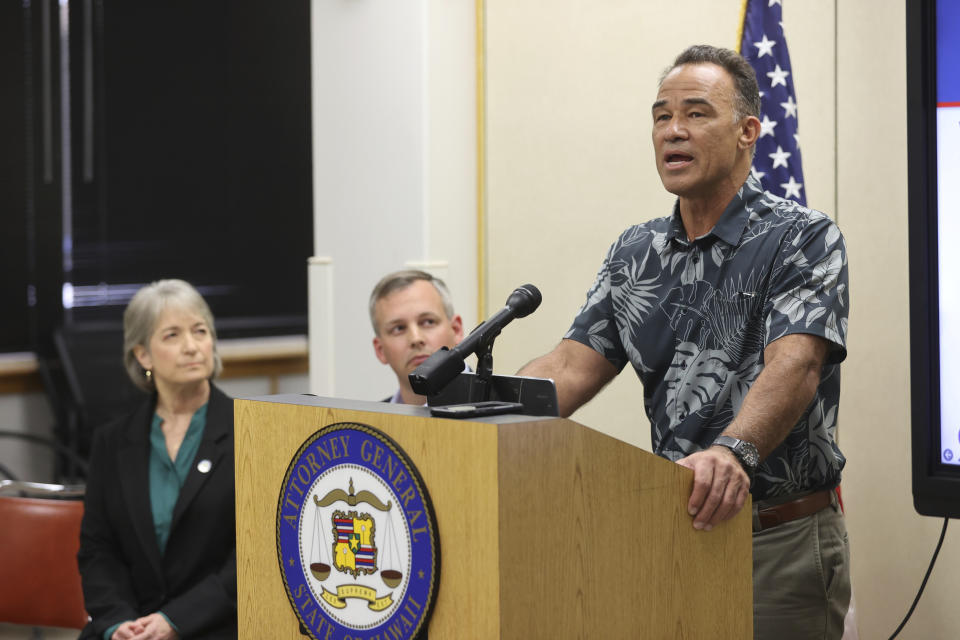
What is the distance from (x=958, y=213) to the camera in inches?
75.1

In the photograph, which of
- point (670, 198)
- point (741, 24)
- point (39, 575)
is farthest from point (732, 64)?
point (39, 575)

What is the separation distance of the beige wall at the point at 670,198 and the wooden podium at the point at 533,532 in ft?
6.46

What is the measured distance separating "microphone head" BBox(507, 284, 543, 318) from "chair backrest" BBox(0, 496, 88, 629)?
2042 millimetres

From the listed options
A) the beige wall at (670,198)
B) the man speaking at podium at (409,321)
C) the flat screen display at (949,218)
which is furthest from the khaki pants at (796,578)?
the beige wall at (670,198)

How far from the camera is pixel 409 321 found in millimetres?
2855

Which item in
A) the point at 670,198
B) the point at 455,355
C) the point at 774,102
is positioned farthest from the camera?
the point at 670,198

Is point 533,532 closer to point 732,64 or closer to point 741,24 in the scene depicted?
point 732,64

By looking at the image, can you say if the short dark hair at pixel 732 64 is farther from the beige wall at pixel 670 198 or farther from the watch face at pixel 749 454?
the beige wall at pixel 670 198

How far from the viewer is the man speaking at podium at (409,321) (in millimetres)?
2842

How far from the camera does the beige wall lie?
10.8 ft

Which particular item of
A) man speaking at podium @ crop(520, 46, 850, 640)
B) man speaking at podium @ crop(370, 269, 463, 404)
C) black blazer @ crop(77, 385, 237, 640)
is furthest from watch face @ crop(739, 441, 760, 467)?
black blazer @ crop(77, 385, 237, 640)

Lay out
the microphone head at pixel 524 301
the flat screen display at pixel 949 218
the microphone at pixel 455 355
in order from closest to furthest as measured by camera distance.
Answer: the microphone at pixel 455 355
the microphone head at pixel 524 301
the flat screen display at pixel 949 218

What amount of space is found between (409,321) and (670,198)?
4.21 feet

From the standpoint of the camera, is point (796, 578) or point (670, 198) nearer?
point (796, 578)
